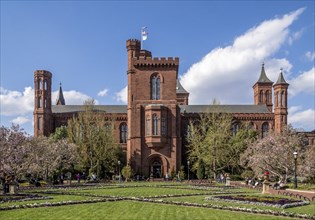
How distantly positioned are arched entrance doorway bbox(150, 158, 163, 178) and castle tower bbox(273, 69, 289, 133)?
78.0 ft

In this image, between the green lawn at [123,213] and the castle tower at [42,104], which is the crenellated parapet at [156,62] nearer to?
the castle tower at [42,104]

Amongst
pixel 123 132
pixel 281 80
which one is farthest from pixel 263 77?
pixel 123 132

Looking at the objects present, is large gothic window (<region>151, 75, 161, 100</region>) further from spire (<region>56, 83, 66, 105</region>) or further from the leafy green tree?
spire (<region>56, 83, 66, 105</region>)

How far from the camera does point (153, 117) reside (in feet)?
199

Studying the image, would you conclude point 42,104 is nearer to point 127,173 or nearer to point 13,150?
point 127,173

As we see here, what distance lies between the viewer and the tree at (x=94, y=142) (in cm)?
5784

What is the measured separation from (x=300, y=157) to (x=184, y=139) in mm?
26816

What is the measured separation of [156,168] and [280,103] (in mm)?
28530

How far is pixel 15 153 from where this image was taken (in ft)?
109

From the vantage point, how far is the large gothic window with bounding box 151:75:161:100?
62.5 meters

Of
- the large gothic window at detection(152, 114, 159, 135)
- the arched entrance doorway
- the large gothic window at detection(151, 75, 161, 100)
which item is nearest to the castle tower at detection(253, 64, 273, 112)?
the large gothic window at detection(151, 75, 161, 100)

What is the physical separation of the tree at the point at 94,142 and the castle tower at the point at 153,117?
10.8ft

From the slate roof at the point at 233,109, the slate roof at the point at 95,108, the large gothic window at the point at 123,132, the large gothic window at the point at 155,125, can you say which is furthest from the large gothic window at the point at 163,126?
the slate roof at the point at 95,108

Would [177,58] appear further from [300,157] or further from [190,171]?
[300,157]
